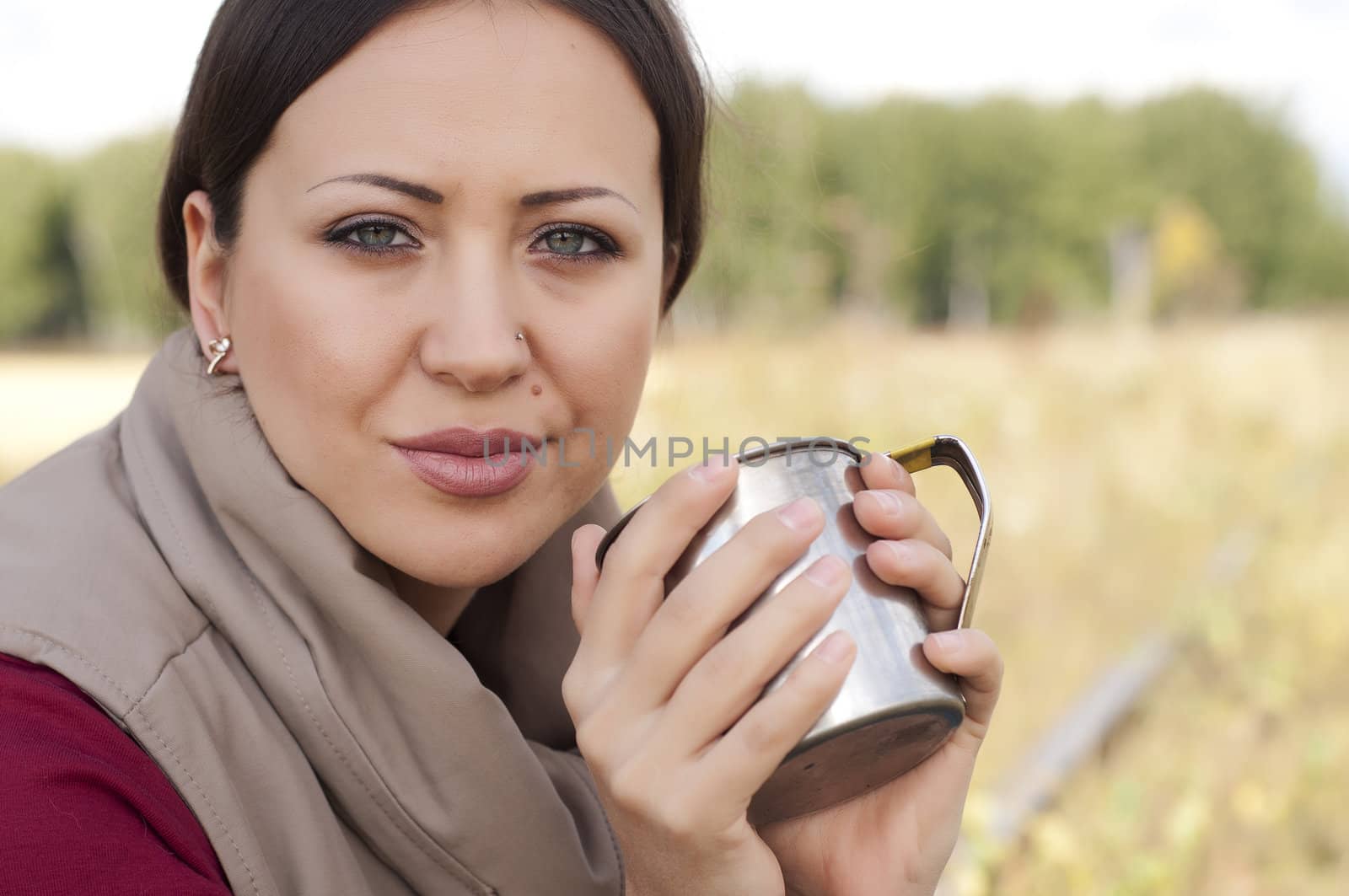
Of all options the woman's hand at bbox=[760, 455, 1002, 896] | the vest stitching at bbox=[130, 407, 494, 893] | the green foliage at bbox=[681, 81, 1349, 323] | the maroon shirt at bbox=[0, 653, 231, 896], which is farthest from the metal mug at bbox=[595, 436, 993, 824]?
the green foliage at bbox=[681, 81, 1349, 323]

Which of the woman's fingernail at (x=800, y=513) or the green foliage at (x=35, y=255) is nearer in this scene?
the woman's fingernail at (x=800, y=513)

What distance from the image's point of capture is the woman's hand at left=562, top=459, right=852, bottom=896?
46.2 inches

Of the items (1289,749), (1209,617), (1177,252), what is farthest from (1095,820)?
(1177,252)

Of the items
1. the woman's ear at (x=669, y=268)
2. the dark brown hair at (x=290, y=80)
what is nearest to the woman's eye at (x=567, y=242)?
the dark brown hair at (x=290, y=80)

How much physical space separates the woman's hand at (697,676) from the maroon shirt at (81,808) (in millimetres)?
432

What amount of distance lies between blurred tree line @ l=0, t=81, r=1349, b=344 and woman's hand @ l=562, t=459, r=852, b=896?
22.7 m

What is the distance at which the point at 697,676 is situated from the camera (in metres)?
1.18

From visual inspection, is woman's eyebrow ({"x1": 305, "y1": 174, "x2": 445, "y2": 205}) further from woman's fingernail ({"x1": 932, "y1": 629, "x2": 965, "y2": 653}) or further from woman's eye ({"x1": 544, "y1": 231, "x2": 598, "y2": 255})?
woman's fingernail ({"x1": 932, "y1": 629, "x2": 965, "y2": 653})

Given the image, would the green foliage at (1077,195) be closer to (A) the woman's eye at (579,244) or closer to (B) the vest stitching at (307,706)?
(A) the woman's eye at (579,244)

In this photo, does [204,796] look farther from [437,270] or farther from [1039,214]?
[1039,214]

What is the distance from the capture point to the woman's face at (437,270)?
1.44 meters

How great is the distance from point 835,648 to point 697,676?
0.15 meters

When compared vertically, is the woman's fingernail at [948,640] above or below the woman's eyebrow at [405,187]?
below

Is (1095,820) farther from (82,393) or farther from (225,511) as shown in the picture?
(82,393)
